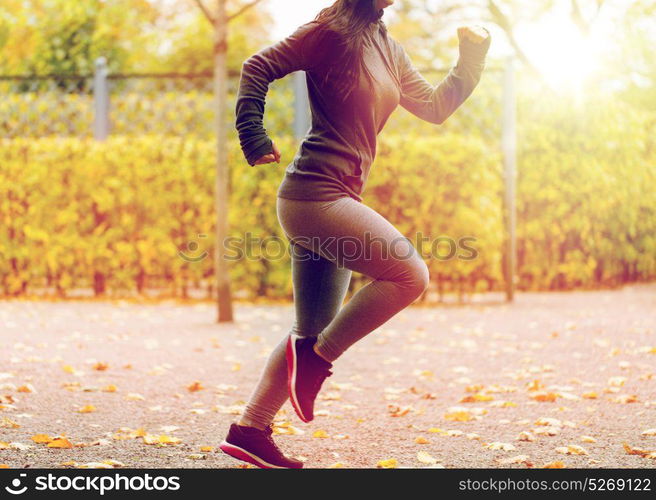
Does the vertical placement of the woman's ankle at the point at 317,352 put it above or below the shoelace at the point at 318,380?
above

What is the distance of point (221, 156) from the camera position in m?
8.39

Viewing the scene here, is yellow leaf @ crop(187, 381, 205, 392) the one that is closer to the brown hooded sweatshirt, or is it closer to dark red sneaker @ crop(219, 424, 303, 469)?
dark red sneaker @ crop(219, 424, 303, 469)

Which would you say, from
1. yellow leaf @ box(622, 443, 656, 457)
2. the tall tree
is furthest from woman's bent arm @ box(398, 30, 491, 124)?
the tall tree

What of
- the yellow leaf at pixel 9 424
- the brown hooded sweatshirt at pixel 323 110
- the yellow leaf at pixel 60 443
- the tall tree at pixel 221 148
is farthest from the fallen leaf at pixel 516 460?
the tall tree at pixel 221 148

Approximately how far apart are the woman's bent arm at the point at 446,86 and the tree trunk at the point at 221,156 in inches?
195

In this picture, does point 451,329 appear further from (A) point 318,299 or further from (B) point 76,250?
(A) point 318,299

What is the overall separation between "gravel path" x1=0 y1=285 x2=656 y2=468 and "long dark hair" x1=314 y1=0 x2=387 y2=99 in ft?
4.96

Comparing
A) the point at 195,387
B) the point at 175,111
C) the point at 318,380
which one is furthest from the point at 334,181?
the point at 175,111

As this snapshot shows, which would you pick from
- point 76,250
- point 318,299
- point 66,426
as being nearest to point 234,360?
point 66,426

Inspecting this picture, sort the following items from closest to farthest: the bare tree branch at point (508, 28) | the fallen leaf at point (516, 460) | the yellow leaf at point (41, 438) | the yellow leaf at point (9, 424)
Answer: the fallen leaf at point (516, 460) → the yellow leaf at point (41, 438) → the yellow leaf at point (9, 424) → the bare tree branch at point (508, 28)

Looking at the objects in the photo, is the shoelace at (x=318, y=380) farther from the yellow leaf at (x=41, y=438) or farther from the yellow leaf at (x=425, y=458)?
the yellow leaf at (x=41, y=438)

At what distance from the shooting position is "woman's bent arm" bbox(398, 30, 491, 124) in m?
3.42

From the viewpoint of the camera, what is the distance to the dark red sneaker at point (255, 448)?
3447mm

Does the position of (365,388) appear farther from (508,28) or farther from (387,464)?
(508,28)
